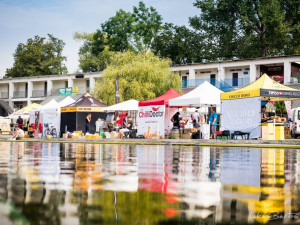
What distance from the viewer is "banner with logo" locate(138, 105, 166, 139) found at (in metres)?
27.3

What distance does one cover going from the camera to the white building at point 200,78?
178 feet

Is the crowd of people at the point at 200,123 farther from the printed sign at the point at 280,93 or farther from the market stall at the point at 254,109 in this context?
the printed sign at the point at 280,93

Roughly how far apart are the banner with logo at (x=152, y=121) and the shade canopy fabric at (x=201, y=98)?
3.05 feet

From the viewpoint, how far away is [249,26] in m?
60.7

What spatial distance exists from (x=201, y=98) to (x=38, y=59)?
205 feet

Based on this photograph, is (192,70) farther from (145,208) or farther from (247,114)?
(145,208)

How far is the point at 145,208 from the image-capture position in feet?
12.7

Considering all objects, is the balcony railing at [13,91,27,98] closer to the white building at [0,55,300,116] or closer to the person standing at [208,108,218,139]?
the white building at [0,55,300,116]

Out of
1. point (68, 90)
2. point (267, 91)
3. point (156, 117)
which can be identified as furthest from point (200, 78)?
point (267, 91)

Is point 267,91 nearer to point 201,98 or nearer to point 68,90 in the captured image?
point 201,98

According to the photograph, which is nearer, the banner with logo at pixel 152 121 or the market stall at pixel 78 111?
the banner with logo at pixel 152 121

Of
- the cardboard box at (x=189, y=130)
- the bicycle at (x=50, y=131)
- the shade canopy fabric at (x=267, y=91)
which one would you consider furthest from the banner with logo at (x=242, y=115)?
the bicycle at (x=50, y=131)

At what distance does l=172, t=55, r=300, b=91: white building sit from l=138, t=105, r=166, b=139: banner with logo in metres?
26.1

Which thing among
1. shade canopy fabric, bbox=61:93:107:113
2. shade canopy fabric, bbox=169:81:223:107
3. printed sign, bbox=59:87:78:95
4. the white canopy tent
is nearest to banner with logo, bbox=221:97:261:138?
shade canopy fabric, bbox=169:81:223:107
